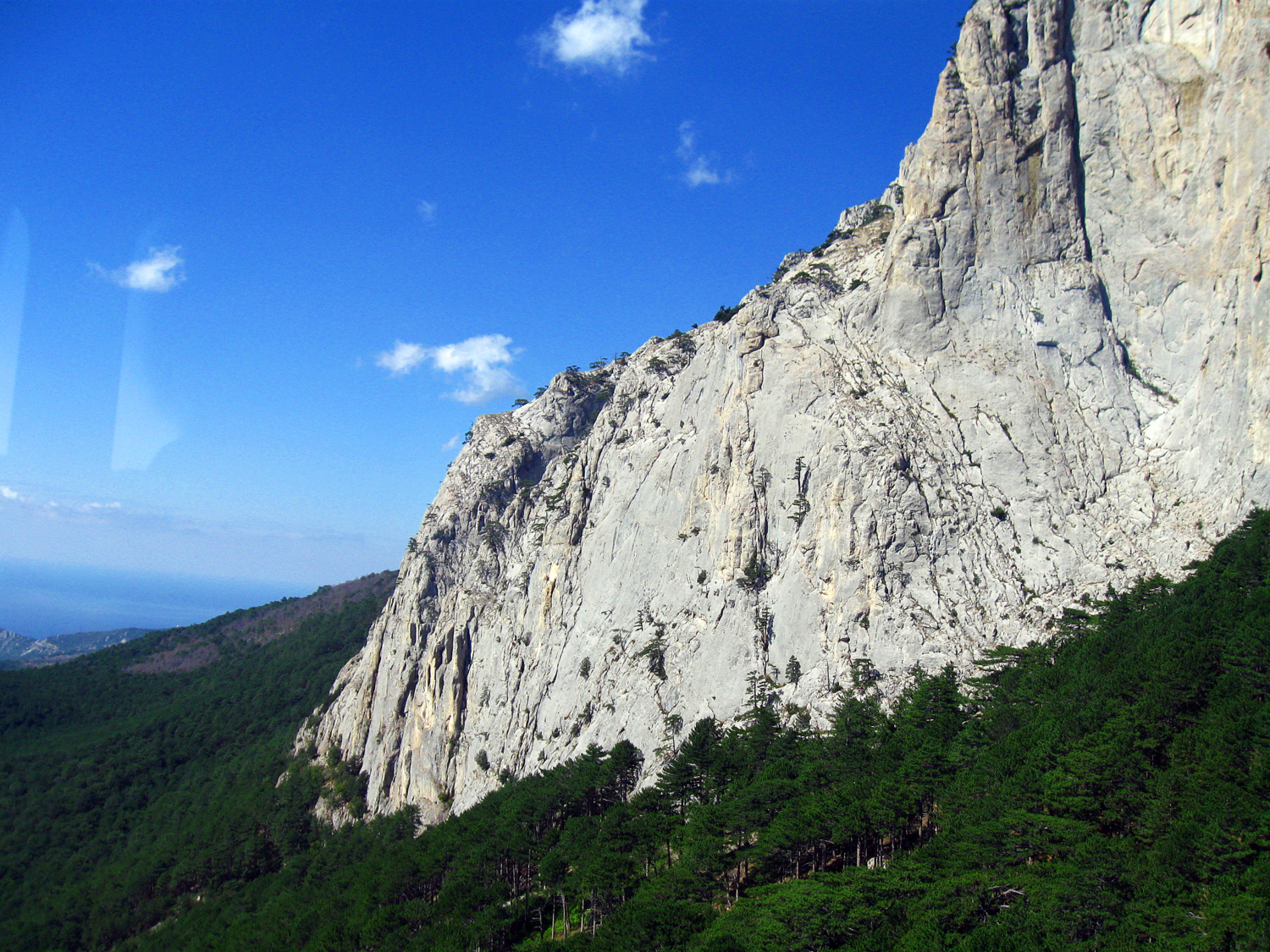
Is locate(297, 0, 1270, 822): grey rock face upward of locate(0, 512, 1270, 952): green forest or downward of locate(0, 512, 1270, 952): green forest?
upward

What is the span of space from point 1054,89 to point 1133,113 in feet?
17.4

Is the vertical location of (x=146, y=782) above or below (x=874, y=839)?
below

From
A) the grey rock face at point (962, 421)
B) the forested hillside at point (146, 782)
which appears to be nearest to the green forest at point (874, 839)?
the forested hillside at point (146, 782)

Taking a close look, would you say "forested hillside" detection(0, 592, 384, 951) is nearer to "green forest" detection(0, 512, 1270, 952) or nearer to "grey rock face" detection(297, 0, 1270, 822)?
"green forest" detection(0, 512, 1270, 952)

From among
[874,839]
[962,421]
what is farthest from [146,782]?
[962,421]

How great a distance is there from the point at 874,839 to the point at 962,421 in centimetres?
2726

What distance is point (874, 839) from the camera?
113 feet

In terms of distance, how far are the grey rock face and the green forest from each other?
4.04 m

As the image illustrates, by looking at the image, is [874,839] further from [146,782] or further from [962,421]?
[146,782]

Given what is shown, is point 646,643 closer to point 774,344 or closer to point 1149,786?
point 774,344

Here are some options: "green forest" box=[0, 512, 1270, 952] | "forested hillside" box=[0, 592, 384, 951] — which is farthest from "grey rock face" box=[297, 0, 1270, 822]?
"forested hillside" box=[0, 592, 384, 951]

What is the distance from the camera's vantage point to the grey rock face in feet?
145

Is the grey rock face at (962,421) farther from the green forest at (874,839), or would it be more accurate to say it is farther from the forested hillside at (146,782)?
the forested hillside at (146,782)

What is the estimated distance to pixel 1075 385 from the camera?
4938 cm
